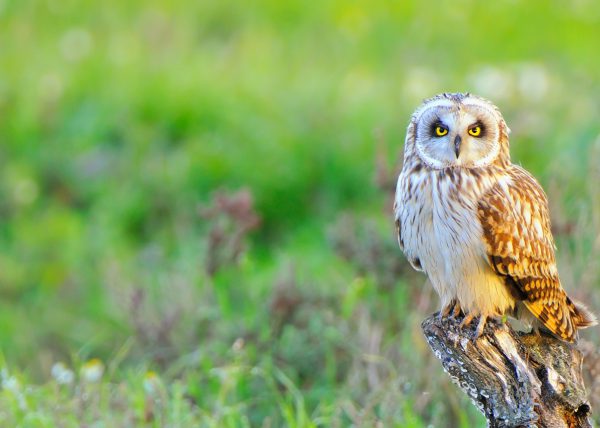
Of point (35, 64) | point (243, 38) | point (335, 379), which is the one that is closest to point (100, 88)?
point (35, 64)

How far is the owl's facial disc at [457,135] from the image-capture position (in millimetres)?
3375

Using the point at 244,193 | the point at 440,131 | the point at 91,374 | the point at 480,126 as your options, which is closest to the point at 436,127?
the point at 440,131

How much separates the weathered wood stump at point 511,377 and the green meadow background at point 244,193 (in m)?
0.67

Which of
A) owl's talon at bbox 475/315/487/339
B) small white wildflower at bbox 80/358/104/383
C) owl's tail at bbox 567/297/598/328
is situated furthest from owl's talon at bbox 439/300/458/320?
small white wildflower at bbox 80/358/104/383

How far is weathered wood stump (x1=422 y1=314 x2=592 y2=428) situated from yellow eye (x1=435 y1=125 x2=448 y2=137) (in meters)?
0.55

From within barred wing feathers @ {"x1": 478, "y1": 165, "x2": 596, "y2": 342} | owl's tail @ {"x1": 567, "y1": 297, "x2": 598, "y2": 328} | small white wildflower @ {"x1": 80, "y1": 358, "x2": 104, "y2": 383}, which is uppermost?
barred wing feathers @ {"x1": 478, "y1": 165, "x2": 596, "y2": 342}

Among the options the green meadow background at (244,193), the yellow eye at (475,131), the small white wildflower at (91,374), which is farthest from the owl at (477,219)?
the small white wildflower at (91,374)

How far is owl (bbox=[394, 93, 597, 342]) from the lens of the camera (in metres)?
3.43

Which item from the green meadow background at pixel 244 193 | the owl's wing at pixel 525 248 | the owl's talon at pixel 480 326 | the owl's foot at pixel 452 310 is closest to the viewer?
the owl's talon at pixel 480 326

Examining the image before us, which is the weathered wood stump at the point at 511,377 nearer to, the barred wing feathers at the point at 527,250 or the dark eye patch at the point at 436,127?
the barred wing feathers at the point at 527,250

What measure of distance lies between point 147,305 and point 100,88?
2.79m

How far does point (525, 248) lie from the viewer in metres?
3.49

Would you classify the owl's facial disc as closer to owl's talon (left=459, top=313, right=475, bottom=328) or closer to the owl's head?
the owl's head

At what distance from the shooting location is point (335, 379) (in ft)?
16.6
